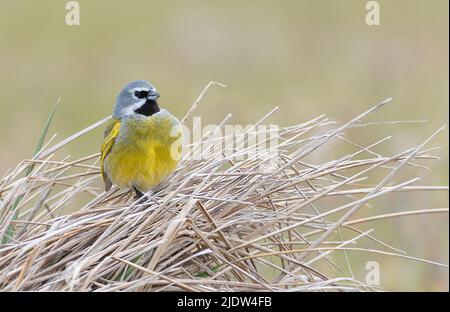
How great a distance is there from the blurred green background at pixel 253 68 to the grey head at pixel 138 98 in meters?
3.10

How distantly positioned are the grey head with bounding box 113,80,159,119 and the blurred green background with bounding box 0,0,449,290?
3.10 metres

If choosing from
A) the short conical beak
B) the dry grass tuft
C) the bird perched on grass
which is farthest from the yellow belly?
the dry grass tuft

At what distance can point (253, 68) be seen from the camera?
12.3m

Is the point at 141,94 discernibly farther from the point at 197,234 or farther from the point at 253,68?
the point at 253,68

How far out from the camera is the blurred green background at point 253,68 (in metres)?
8.37

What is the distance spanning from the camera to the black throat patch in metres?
4.93

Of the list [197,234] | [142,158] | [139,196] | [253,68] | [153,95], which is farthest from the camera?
[253,68]

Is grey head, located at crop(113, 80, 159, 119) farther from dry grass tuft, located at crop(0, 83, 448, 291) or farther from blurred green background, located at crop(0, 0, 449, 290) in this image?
blurred green background, located at crop(0, 0, 449, 290)

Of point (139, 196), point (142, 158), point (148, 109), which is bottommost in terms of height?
point (139, 196)

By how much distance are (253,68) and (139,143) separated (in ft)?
24.8

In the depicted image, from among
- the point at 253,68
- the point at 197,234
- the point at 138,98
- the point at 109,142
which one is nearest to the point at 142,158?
the point at 109,142

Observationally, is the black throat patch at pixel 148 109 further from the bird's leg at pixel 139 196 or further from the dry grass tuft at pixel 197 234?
the dry grass tuft at pixel 197 234

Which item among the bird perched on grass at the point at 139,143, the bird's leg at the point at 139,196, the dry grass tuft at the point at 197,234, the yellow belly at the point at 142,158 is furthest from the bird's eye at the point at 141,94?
the dry grass tuft at the point at 197,234
